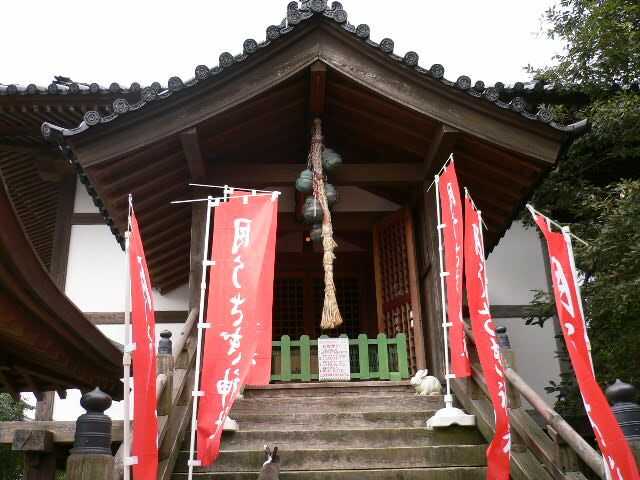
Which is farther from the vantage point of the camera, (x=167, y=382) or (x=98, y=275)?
(x=98, y=275)

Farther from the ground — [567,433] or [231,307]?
[231,307]

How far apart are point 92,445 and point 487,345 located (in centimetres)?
328

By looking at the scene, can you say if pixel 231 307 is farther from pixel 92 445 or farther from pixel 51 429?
pixel 51 429

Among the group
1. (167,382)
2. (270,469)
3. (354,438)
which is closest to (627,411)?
(354,438)

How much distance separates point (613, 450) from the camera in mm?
4047

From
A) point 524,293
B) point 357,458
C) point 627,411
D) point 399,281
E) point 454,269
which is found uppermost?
point 524,293

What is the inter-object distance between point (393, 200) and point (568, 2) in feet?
12.1

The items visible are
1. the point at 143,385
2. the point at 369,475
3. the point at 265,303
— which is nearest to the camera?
the point at 143,385

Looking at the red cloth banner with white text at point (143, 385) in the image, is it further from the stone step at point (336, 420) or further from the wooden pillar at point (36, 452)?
the wooden pillar at point (36, 452)

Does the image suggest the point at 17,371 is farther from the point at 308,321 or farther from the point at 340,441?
the point at 308,321

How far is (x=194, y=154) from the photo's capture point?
7266mm

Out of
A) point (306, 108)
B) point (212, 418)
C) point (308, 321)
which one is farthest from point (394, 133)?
point (212, 418)

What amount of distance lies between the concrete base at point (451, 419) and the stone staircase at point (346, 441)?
79mm

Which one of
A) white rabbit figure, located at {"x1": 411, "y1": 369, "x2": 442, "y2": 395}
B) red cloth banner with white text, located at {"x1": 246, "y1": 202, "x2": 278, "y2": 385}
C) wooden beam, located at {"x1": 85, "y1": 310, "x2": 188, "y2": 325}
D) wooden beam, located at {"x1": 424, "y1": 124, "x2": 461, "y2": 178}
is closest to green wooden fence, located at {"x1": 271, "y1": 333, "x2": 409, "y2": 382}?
white rabbit figure, located at {"x1": 411, "y1": 369, "x2": 442, "y2": 395}
